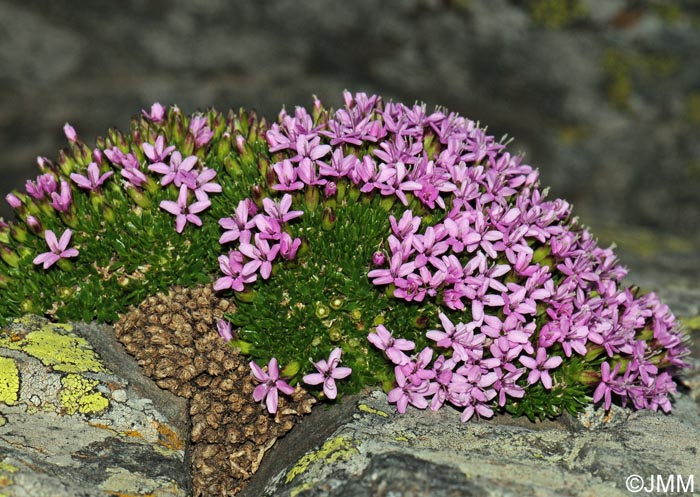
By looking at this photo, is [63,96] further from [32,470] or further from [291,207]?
[32,470]

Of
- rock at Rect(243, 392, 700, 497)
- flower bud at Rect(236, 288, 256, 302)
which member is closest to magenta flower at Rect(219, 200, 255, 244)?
flower bud at Rect(236, 288, 256, 302)

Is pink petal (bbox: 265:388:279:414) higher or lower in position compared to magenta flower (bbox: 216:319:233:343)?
lower

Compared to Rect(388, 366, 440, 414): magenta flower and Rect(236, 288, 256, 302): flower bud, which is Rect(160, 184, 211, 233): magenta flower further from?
Rect(388, 366, 440, 414): magenta flower

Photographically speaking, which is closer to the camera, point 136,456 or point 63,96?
point 136,456

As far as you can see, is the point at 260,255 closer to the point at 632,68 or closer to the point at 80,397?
the point at 80,397

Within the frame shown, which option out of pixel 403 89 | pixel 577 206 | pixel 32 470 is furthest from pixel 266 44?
pixel 32 470

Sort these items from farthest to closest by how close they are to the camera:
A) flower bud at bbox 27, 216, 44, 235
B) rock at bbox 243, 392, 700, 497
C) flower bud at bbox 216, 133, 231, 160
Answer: flower bud at bbox 216, 133, 231, 160, flower bud at bbox 27, 216, 44, 235, rock at bbox 243, 392, 700, 497

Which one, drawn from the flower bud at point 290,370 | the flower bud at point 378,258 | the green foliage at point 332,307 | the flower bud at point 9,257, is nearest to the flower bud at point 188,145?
the green foliage at point 332,307
